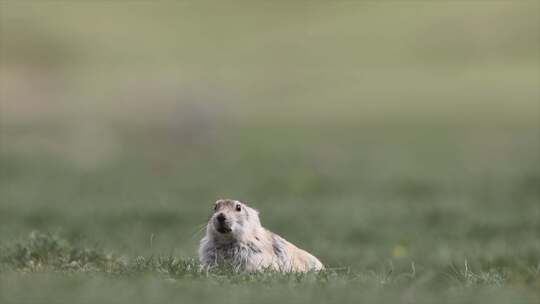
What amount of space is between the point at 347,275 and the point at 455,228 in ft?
27.6

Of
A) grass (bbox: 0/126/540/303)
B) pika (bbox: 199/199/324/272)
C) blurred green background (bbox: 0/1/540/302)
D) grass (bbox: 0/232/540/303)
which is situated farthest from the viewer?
blurred green background (bbox: 0/1/540/302)

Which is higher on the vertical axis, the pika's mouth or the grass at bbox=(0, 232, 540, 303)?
the pika's mouth

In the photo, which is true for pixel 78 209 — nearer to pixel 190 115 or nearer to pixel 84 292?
pixel 84 292

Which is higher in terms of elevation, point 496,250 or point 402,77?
Result: point 402,77

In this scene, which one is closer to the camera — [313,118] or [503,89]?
[313,118]

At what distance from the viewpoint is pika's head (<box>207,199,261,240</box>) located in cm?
1017

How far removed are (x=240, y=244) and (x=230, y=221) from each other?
0.26 meters

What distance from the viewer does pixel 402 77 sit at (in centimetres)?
5278

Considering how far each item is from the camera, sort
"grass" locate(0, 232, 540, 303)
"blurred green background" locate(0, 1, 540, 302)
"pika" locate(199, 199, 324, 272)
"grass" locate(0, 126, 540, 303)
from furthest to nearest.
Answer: "blurred green background" locate(0, 1, 540, 302)
"pika" locate(199, 199, 324, 272)
"grass" locate(0, 126, 540, 303)
"grass" locate(0, 232, 540, 303)

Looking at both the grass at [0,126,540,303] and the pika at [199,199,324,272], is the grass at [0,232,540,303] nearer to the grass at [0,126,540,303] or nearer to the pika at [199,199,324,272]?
the grass at [0,126,540,303]

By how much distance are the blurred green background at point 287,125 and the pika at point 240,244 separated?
6.38 ft

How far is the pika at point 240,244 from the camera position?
10172mm

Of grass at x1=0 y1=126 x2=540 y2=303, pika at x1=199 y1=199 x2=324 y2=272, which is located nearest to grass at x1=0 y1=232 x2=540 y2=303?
grass at x1=0 y1=126 x2=540 y2=303

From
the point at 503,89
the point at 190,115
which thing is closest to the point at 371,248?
the point at 190,115
